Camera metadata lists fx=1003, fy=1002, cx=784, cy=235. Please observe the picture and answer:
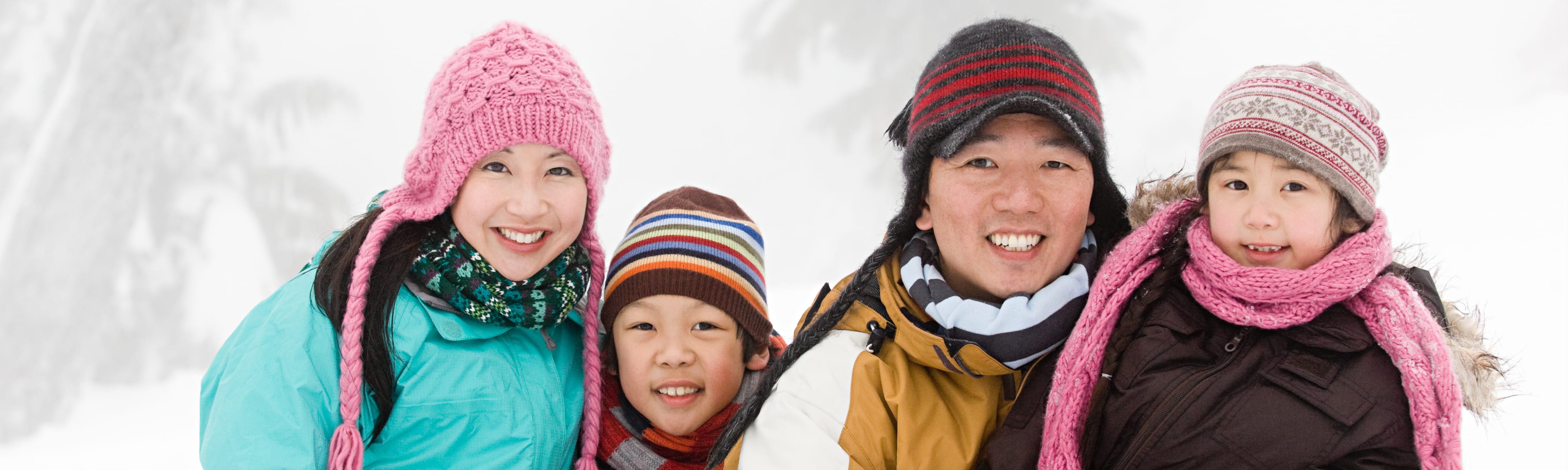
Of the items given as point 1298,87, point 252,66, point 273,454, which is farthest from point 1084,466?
point 252,66

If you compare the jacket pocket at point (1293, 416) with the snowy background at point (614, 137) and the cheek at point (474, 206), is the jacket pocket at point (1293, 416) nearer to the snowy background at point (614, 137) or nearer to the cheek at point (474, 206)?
the cheek at point (474, 206)

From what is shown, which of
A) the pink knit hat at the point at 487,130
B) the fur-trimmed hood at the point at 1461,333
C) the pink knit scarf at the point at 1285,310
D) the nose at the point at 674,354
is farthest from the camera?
the nose at the point at 674,354

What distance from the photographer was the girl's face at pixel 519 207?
249cm

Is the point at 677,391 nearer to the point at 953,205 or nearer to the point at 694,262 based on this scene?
the point at 694,262

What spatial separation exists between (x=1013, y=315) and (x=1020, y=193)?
29 cm

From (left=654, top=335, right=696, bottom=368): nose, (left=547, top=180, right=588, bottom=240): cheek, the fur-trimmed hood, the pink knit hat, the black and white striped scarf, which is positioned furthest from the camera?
(left=654, top=335, right=696, bottom=368): nose

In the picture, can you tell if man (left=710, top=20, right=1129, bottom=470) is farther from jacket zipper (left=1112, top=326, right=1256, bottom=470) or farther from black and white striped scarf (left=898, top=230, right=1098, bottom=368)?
jacket zipper (left=1112, top=326, right=1256, bottom=470)

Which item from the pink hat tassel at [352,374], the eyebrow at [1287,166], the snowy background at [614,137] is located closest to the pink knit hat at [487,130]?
the pink hat tassel at [352,374]

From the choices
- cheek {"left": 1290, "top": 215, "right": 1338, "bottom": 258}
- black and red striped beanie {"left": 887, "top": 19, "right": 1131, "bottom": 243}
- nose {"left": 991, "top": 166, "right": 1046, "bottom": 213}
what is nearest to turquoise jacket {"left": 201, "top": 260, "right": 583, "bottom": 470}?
black and red striped beanie {"left": 887, "top": 19, "right": 1131, "bottom": 243}

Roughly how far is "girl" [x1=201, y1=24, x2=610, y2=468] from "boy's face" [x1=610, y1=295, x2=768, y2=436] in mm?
124

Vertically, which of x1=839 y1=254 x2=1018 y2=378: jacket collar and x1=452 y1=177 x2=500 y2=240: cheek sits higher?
x1=452 y1=177 x2=500 y2=240: cheek

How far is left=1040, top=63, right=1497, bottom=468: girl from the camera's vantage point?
6.24 feet

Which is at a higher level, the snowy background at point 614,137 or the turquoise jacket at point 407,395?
the snowy background at point 614,137

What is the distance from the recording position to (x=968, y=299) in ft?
7.80
